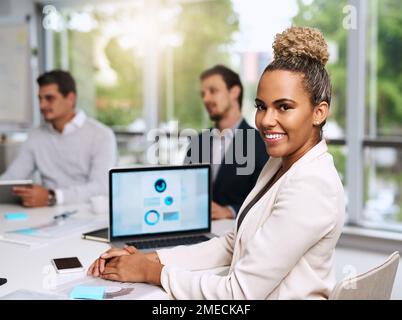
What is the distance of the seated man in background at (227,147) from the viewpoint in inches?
104

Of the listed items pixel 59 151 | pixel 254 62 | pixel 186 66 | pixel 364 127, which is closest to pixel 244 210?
pixel 59 151

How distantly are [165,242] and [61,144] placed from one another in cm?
155

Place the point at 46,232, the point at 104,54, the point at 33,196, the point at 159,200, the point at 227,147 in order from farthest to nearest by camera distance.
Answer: the point at 104,54
the point at 227,147
the point at 33,196
the point at 46,232
the point at 159,200

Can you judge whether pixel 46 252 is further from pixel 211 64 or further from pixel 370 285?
pixel 211 64

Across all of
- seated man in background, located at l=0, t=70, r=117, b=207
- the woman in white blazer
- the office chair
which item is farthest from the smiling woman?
seated man in background, located at l=0, t=70, r=117, b=207

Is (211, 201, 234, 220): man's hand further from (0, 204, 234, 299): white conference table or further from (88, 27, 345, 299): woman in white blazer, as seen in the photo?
(88, 27, 345, 299): woman in white blazer

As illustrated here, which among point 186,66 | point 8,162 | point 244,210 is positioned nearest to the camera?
point 244,210

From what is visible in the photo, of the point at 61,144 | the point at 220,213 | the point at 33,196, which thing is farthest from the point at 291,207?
the point at 61,144

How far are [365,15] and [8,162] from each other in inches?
118

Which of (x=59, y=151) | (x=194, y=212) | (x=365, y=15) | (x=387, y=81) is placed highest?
(x=365, y=15)

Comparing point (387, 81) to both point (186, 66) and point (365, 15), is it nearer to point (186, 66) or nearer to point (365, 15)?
point (365, 15)

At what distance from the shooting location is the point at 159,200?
6.31ft

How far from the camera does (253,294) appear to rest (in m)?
1.22
